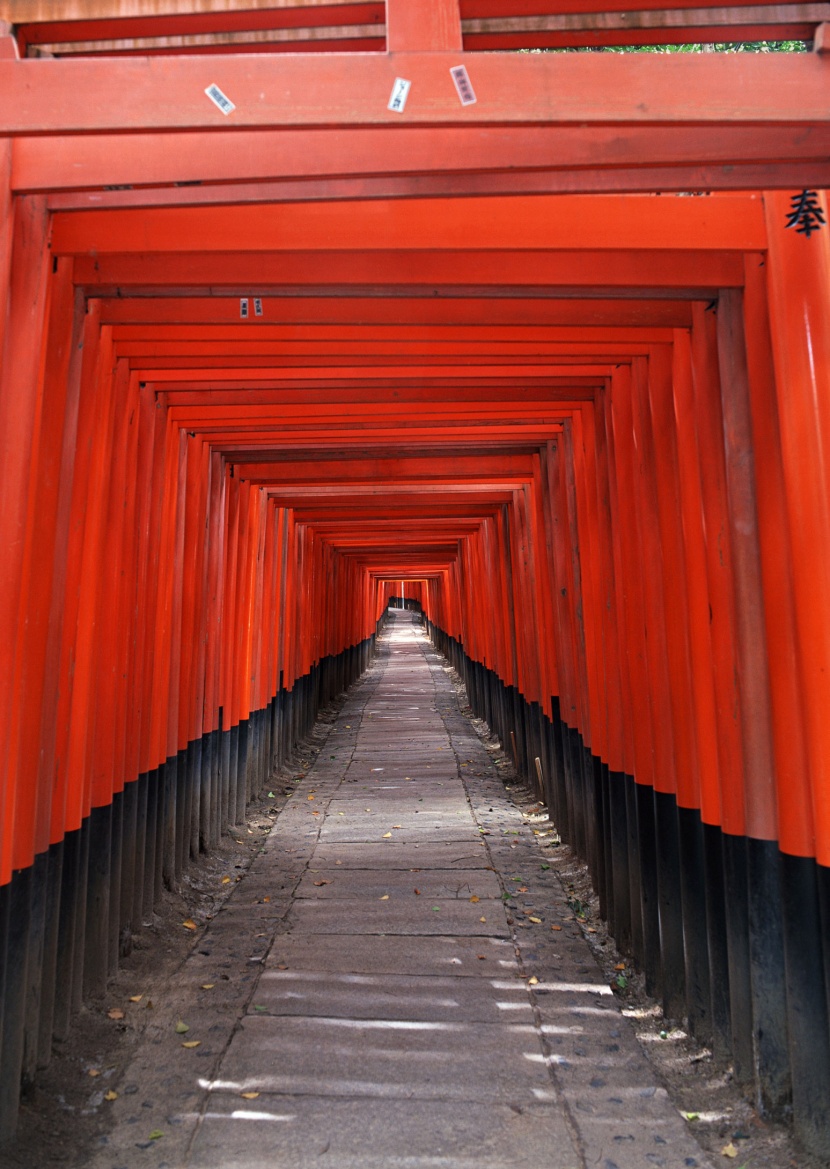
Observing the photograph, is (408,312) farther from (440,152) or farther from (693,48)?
(693,48)

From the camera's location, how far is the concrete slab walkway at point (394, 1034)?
305cm

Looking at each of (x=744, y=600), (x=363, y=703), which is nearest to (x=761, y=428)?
(x=744, y=600)

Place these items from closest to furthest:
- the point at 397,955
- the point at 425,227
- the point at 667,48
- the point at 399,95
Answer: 1. the point at 399,95
2. the point at 425,227
3. the point at 397,955
4. the point at 667,48

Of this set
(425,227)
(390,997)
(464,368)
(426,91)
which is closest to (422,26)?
(426,91)

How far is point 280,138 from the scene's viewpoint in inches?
104

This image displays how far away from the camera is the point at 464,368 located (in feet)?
16.2

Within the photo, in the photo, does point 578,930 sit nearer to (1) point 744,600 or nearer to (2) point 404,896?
(2) point 404,896

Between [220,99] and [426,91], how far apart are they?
0.58 meters

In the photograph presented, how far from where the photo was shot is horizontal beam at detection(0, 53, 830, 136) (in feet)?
7.49

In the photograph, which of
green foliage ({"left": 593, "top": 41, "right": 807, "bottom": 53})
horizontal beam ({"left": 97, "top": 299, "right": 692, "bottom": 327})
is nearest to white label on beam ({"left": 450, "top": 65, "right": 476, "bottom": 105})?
green foliage ({"left": 593, "top": 41, "right": 807, "bottom": 53})

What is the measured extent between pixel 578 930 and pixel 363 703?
12.3 meters

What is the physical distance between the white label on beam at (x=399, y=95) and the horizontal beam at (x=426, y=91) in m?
0.01

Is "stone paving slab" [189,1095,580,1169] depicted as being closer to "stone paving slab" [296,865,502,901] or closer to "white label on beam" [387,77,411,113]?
"stone paving slab" [296,865,502,901]

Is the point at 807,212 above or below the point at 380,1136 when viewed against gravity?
above
